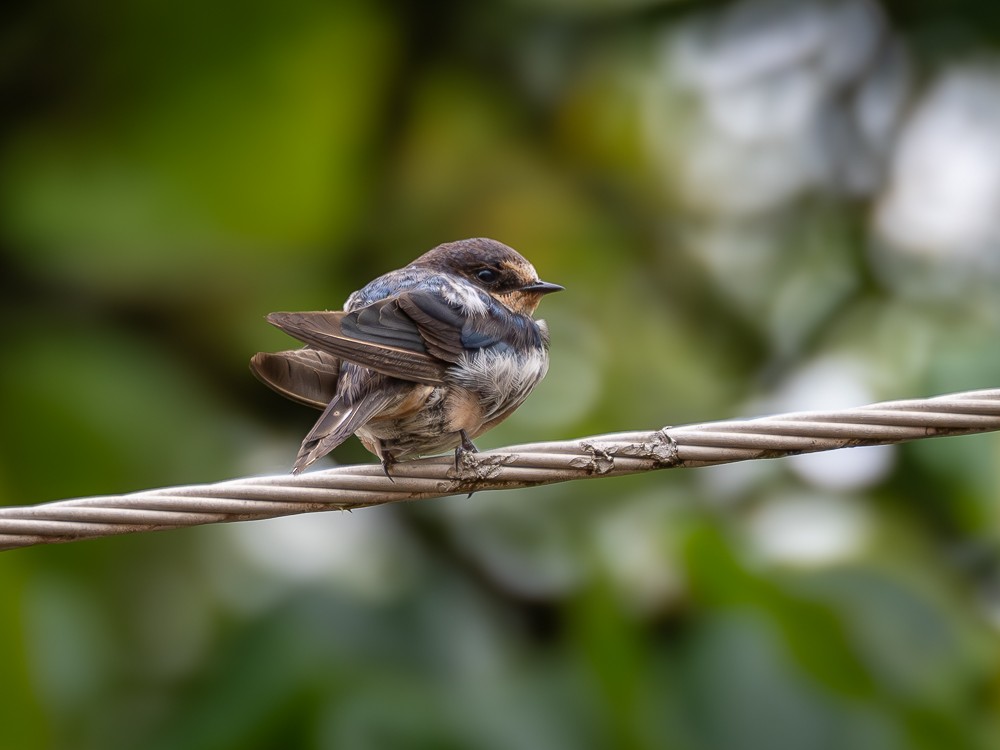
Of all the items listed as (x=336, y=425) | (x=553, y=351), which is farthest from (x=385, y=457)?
(x=553, y=351)

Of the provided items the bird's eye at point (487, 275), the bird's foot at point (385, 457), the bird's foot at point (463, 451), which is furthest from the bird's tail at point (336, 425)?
the bird's eye at point (487, 275)

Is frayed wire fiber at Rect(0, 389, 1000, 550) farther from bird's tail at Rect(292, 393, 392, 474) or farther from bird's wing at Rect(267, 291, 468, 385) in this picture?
bird's wing at Rect(267, 291, 468, 385)

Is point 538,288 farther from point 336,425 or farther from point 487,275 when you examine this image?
point 336,425

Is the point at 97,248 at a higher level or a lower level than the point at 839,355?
lower

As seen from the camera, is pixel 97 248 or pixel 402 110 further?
pixel 402 110

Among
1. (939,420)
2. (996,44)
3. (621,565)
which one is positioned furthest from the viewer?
(996,44)

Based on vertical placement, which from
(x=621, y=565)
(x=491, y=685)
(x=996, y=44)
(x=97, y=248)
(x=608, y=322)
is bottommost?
(x=491, y=685)

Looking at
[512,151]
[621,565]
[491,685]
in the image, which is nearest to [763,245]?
[512,151]

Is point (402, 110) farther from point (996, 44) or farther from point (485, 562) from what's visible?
point (996, 44)
